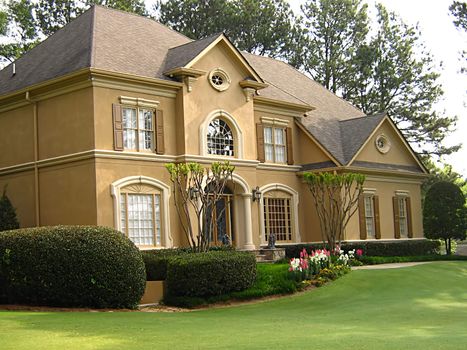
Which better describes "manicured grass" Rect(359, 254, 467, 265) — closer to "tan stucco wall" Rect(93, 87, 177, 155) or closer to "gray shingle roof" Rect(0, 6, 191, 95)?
"gray shingle roof" Rect(0, 6, 191, 95)

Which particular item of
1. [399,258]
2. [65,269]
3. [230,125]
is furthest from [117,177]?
[399,258]

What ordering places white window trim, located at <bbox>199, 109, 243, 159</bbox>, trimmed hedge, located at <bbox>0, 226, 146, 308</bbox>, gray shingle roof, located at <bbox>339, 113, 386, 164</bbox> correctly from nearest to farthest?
trimmed hedge, located at <bbox>0, 226, 146, 308</bbox>
white window trim, located at <bbox>199, 109, 243, 159</bbox>
gray shingle roof, located at <bbox>339, 113, 386, 164</bbox>

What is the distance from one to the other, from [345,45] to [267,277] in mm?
33376

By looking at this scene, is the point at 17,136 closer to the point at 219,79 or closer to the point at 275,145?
the point at 219,79

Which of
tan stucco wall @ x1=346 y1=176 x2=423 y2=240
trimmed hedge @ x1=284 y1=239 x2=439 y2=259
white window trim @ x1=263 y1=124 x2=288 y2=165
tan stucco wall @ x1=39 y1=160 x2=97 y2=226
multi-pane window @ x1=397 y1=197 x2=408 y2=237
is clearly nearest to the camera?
tan stucco wall @ x1=39 y1=160 x2=97 y2=226

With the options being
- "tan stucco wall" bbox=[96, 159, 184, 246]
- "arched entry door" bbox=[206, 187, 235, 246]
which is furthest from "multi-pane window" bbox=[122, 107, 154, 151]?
"arched entry door" bbox=[206, 187, 235, 246]

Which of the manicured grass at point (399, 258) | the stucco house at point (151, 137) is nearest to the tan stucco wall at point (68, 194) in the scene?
the stucco house at point (151, 137)

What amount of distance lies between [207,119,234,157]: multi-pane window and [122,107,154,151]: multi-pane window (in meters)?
2.58

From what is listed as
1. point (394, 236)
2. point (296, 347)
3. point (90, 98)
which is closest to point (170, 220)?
point (90, 98)

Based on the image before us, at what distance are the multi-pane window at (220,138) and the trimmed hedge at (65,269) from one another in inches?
408

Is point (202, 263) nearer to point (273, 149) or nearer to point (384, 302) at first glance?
point (384, 302)

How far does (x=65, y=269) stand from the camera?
16.5 meters

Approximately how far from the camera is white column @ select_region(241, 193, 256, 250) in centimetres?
2778

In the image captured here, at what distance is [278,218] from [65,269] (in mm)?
15569
